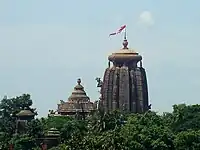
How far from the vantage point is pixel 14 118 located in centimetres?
10762

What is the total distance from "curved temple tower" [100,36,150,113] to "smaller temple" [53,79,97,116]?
2005mm

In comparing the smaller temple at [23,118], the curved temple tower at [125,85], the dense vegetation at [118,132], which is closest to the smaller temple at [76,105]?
the curved temple tower at [125,85]

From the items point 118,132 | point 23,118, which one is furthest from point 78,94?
point 118,132

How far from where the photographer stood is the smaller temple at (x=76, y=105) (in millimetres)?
114125

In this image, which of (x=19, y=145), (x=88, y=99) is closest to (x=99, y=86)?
(x=88, y=99)

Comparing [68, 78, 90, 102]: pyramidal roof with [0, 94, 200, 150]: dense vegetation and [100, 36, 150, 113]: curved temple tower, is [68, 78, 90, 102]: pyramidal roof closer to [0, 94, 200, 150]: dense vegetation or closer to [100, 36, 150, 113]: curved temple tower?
[100, 36, 150, 113]: curved temple tower

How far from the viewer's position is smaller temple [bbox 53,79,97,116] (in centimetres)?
11412

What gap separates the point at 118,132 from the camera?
2916 inches

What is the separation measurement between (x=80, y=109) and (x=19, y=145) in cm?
2479

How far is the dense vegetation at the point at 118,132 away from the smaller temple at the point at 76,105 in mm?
7893

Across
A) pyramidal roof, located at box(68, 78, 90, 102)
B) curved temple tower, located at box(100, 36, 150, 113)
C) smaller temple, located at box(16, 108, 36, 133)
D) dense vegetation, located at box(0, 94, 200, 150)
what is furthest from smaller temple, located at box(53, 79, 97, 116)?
smaller temple, located at box(16, 108, 36, 133)

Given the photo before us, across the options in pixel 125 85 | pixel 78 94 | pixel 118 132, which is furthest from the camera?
pixel 78 94

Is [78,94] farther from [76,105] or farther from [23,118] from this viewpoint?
[23,118]

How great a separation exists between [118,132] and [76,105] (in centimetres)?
4221
